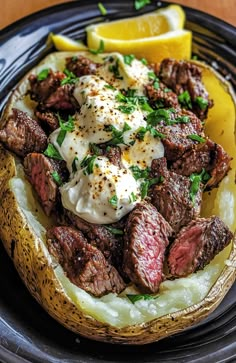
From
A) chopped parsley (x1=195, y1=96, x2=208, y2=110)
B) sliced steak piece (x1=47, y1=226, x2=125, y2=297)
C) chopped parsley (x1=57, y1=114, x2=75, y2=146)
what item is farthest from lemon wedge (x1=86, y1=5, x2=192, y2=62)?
sliced steak piece (x1=47, y1=226, x2=125, y2=297)

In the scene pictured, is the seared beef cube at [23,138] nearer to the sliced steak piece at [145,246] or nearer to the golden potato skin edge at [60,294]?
the golden potato skin edge at [60,294]

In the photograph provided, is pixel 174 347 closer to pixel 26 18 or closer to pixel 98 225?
pixel 98 225

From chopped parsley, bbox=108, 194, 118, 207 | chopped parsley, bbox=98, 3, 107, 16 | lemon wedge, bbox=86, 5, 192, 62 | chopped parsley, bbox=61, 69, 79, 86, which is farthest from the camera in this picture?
chopped parsley, bbox=98, 3, 107, 16

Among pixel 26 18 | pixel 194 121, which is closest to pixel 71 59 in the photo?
pixel 26 18

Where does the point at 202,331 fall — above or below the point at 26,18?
below

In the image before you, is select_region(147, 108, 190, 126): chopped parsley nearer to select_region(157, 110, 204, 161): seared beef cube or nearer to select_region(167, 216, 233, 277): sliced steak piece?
select_region(157, 110, 204, 161): seared beef cube

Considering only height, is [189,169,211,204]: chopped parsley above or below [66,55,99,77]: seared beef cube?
below

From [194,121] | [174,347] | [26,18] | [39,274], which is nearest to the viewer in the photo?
[39,274]

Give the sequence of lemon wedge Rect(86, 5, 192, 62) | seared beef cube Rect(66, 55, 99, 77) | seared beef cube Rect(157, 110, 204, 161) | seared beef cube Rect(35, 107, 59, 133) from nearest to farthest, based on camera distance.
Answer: seared beef cube Rect(157, 110, 204, 161)
seared beef cube Rect(35, 107, 59, 133)
seared beef cube Rect(66, 55, 99, 77)
lemon wedge Rect(86, 5, 192, 62)
